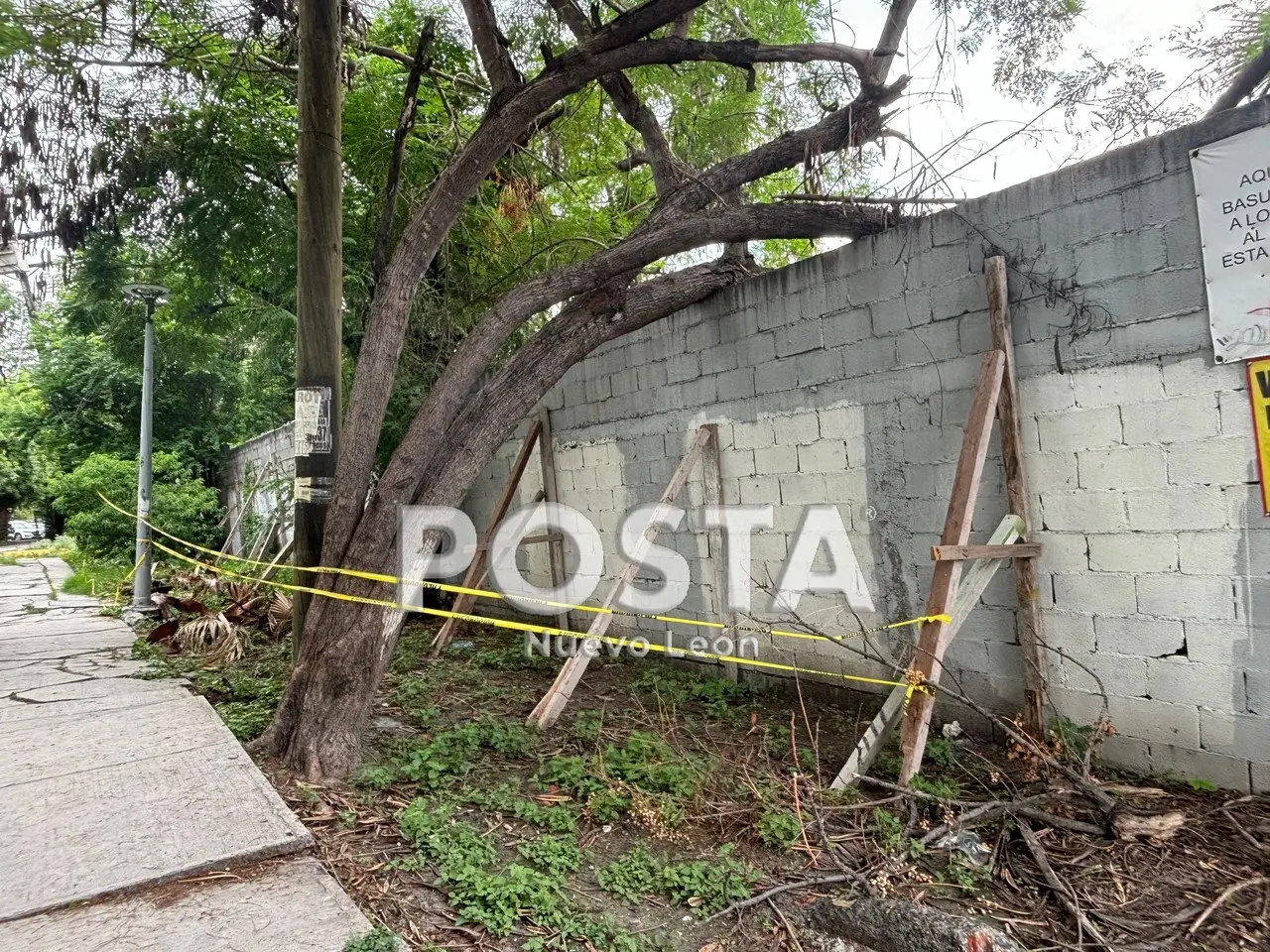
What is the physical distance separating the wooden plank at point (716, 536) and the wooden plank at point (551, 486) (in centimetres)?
177

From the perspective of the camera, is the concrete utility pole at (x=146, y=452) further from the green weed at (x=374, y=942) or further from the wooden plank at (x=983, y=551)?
the wooden plank at (x=983, y=551)

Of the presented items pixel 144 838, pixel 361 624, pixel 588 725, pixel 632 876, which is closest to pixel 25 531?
pixel 361 624

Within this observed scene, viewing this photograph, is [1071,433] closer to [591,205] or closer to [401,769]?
[401,769]

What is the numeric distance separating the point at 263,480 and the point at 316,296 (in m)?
9.88

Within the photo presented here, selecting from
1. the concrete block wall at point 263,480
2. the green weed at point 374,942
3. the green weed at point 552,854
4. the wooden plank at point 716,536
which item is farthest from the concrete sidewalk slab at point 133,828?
the concrete block wall at point 263,480

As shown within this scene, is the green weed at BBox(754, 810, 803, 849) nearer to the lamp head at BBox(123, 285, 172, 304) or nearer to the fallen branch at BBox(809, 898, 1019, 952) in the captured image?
the fallen branch at BBox(809, 898, 1019, 952)

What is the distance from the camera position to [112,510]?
13031 mm

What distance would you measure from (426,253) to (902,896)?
3722 millimetres

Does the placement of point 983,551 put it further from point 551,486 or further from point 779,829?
point 551,486

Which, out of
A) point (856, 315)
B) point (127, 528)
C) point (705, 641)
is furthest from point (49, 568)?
point (856, 315)

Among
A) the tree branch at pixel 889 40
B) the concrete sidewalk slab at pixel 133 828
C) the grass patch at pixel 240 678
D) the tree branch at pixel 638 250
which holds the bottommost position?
the concrete sidewalk slab at pixel 133 828

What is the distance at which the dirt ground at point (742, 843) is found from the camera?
101 inches

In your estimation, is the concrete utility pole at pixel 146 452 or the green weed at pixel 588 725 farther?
the concrete utility pole at pixel 146 452

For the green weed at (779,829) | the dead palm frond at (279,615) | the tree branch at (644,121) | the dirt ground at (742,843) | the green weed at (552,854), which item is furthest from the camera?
the dead palm frond at (279,615)
